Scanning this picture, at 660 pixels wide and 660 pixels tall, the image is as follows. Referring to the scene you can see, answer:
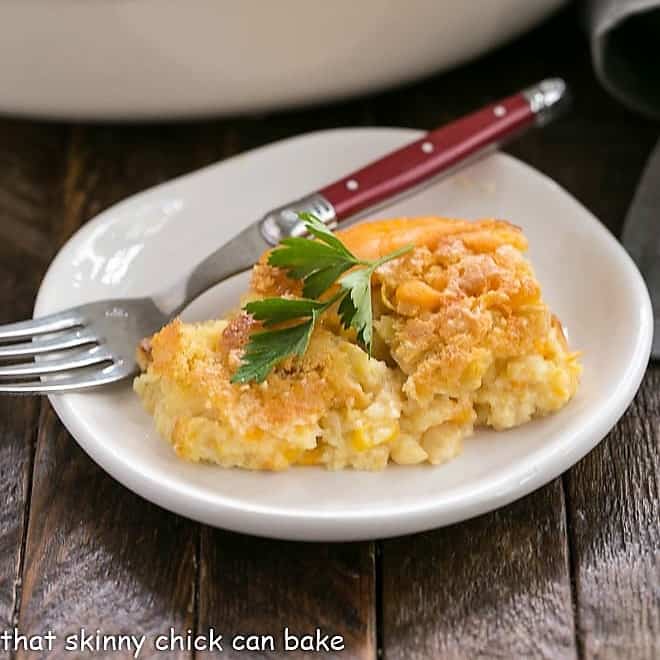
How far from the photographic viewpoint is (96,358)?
1.70 meters

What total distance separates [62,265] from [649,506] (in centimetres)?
88

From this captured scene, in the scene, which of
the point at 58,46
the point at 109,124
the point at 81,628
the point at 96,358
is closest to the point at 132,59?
the point at 58,46

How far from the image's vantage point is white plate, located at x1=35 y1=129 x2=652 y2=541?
59.3 inches

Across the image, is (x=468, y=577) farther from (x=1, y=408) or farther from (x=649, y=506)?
(x=1, y=408)

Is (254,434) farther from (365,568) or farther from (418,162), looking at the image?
(418,162)

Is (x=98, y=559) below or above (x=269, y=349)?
below

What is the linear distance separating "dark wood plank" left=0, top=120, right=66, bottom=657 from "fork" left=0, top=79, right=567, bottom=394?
105mm

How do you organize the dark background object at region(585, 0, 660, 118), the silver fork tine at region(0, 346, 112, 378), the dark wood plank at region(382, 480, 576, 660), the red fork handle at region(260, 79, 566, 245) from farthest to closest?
the dark background object at region(585, 0, 660, 118)
the red fork handle at region(260, 79, 566, 245)
the silver fork tine at region(0, 346, 112, 378)
the dark wood plank at region(382, 480, 576, 660)

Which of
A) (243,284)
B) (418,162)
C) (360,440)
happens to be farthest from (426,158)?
(360,440)

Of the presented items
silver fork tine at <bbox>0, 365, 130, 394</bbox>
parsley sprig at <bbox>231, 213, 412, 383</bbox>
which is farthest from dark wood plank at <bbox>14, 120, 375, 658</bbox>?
parsley sprig at <bbox>231, 213, 412, 383</bbox>

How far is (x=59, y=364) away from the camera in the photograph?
169 centimetres

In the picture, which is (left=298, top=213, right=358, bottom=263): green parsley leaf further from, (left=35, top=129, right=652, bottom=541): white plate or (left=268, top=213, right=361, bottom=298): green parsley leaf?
(left=35, top=129, right=652, bottom=541): white plate

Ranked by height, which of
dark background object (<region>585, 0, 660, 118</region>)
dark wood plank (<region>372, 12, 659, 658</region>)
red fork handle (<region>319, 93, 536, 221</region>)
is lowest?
dark background object (<region>585, 0, 660, 118</region>)

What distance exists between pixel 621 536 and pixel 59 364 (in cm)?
75
